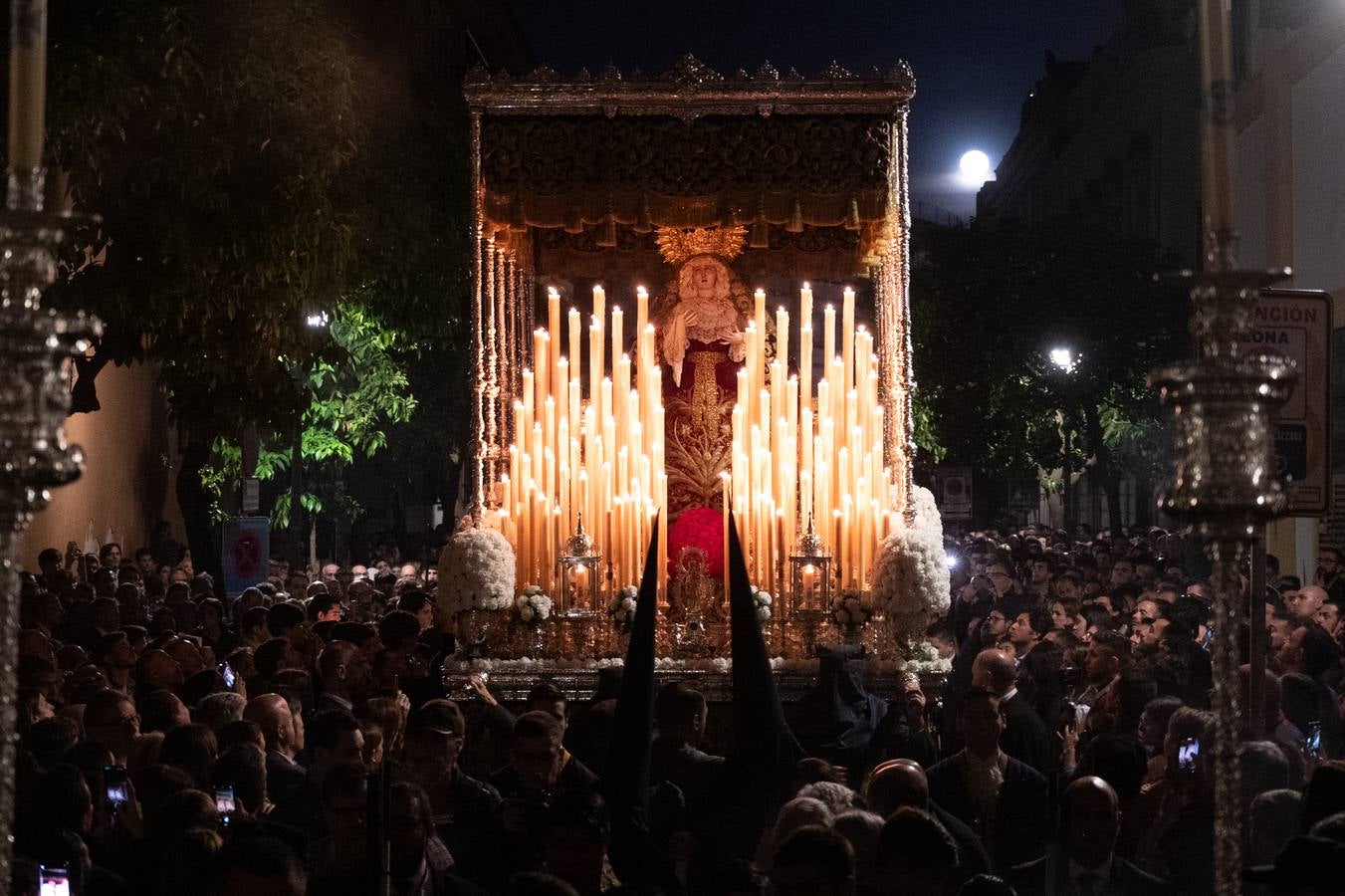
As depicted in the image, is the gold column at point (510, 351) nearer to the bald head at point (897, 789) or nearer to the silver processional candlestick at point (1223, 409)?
the bald head at point (897, 789)

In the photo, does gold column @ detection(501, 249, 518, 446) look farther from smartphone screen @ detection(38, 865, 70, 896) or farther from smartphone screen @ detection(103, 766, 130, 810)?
smartphone screen @ detection(38, 865, 70, 896)

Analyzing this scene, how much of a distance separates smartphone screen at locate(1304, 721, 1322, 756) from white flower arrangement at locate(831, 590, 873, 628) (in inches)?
156

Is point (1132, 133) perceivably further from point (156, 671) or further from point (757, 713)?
point (757, 713)

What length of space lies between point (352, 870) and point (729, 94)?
29.9 feet

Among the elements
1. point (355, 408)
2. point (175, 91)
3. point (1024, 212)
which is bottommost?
point (355, 408)

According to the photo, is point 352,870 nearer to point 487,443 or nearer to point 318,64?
point 487,443

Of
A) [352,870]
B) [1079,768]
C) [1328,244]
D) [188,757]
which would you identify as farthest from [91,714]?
[1328,244]

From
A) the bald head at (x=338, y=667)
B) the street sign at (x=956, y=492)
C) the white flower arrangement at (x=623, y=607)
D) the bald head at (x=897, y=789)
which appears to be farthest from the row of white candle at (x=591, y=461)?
the street sign at (x=956, y=492)

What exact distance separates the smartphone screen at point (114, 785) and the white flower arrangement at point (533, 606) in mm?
6405

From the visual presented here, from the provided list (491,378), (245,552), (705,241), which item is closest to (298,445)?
(245,552)

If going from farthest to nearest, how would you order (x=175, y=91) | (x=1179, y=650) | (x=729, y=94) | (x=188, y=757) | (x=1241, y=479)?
(x=175, y=91) < (x=729, y=94) < (x=1179, y=650) < (x=188, y=757) < (x=1241, y=479)

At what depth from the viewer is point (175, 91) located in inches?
636

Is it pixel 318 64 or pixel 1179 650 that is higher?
pixel 318 64

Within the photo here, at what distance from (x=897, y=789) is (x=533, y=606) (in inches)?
283
